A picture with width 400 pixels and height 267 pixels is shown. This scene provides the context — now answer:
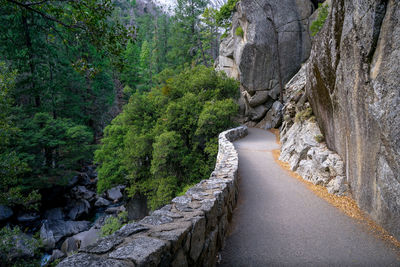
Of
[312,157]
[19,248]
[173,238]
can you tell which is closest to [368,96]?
[312,157]

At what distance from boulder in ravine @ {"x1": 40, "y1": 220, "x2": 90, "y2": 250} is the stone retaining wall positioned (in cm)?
1201

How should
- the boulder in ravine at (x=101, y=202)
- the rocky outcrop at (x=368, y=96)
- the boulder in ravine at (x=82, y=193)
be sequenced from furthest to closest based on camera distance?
the boulder in ravine at (x=82, y=193), the boulder in ravine at (x=101, y=202), the rocky outcrop at (x=368, y=96)

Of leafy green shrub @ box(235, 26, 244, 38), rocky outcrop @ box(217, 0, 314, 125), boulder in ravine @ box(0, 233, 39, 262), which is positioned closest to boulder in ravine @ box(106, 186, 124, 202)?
boulder in ravine @ box(0, 233, 39, 262)

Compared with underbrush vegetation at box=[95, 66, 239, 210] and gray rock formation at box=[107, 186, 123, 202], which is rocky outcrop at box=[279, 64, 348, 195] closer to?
underbrush vegetation at box=[95, 66, 239, 210]

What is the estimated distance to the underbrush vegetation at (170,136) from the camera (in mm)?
13672

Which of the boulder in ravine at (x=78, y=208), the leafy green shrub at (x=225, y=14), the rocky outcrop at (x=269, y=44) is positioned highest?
the leafy green shrub at (x=225, y=14)

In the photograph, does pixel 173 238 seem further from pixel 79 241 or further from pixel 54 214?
pixel 54 214

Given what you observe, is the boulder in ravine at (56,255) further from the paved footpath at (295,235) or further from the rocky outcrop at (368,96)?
the rocky outcrop at (368,96)

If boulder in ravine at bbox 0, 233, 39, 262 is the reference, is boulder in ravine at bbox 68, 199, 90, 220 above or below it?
below

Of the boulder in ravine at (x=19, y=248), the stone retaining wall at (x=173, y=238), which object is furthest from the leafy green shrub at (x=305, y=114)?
the boulder in ravine at (x=19, y=248)

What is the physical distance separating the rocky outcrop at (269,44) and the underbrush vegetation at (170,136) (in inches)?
169

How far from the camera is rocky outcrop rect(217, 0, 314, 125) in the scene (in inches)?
818

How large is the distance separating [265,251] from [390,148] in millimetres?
2720

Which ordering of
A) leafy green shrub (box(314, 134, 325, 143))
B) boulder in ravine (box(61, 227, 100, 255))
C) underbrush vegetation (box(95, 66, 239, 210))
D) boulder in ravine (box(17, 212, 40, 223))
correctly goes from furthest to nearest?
underbrush vegetation (box(95, 66, 239, 210)), boulder in ravine (box(17, 212, 40, 223)), boulder in ravine (box(61, 227, 100, 255)), leafy green shrub (box(314, 134, 325, 143))
